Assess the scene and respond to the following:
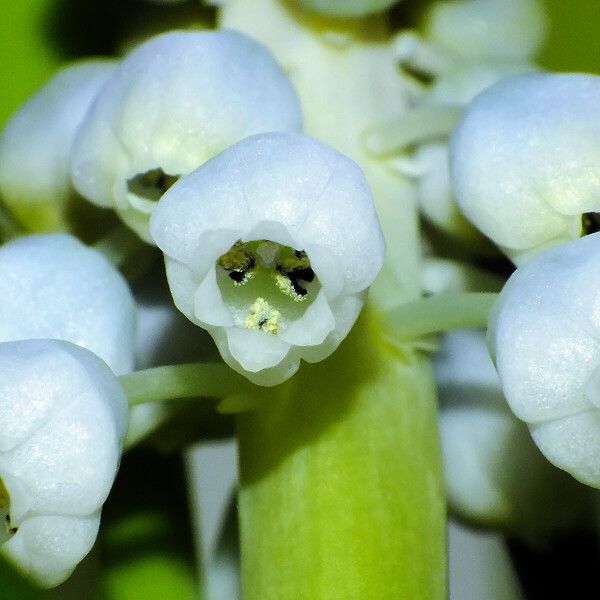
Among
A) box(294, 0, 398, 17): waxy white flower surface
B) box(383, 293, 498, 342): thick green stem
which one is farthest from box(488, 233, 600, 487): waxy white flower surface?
box(294, 0, 398, 17): waxy white flower surface

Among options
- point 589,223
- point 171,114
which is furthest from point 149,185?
point 589,223

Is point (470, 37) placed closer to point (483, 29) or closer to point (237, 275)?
point (483, 29)

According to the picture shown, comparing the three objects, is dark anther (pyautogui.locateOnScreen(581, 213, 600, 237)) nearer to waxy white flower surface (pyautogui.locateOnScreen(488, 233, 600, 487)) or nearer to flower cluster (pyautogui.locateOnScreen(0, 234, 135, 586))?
waxy white flower surface (pyautogui.locateOnScreen(488, 233, 600, 487))

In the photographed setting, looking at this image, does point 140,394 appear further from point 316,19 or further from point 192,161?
point 316,19

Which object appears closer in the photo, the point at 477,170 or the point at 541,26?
the point at 477,170

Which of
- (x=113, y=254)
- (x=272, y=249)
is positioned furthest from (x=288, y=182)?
(x=113, y=254)

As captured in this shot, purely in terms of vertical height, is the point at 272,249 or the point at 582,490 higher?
the point at 272,249
